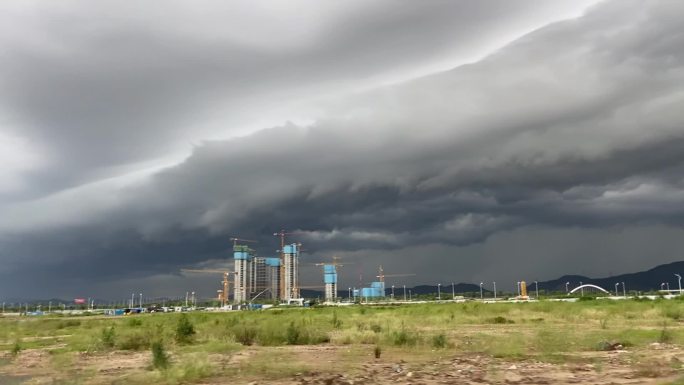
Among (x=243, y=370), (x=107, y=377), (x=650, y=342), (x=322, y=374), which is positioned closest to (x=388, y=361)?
(x=322, y=374)

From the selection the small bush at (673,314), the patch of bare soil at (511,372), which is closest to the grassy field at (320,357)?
the patch of bare soil at (511,372)

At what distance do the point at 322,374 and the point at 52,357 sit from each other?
60.7ft

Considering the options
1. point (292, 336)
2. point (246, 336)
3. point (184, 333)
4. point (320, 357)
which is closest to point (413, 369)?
point (320, 357)

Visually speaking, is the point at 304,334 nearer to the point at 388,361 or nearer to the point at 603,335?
the point at 388,361

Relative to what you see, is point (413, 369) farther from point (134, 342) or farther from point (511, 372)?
point (134, 342)

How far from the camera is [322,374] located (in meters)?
20.6

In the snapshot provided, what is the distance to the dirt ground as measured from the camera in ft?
60.3

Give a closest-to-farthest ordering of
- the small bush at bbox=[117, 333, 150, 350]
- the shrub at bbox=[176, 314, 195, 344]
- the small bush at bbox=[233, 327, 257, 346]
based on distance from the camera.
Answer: the small bush at bbox=[117, 333, 150, 350] < the small bush at bbox=[233, 327, 257, 346] < the shrub at bbox=[176, 314, 195, 344]

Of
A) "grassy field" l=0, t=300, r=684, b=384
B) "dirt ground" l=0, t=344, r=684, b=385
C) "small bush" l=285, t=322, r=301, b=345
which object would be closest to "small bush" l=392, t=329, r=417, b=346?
"grassy field" l=0, t=300, r=684, b=384

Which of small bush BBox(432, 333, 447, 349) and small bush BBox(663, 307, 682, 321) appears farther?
small bush BBox(663, 307, 682, 321)

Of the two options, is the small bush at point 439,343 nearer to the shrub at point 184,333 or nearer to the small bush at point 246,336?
the small bush at point 246,336

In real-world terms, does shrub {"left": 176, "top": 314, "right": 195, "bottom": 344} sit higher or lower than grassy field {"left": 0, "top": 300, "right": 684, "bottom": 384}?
higher

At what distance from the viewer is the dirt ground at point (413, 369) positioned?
18391mm

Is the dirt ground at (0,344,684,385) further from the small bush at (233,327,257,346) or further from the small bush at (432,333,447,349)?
the small bush at (233,327,257,346)
